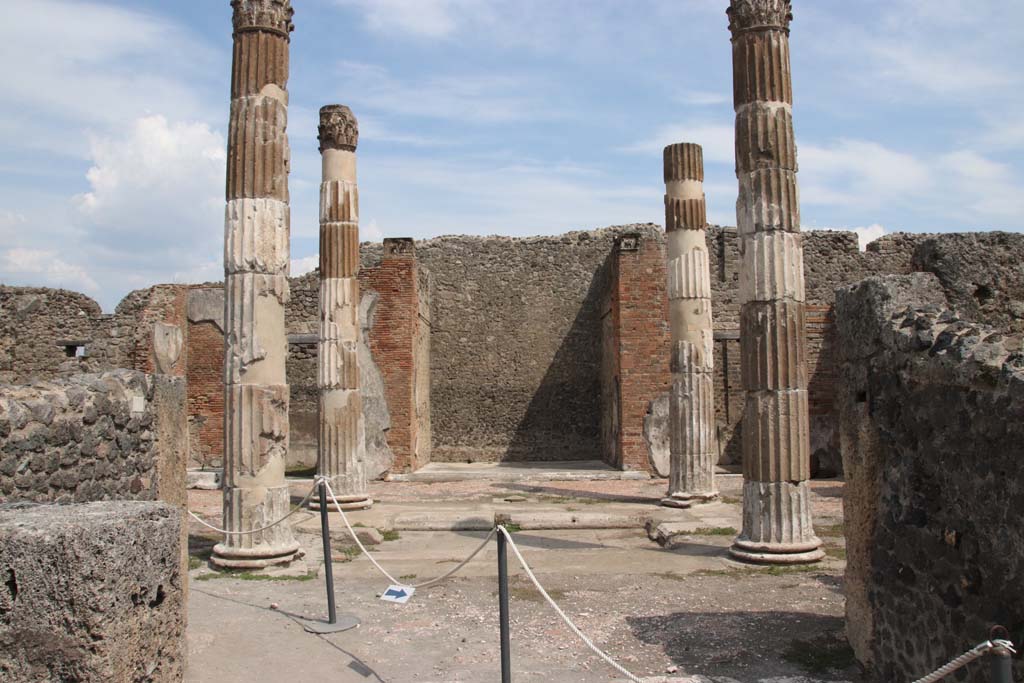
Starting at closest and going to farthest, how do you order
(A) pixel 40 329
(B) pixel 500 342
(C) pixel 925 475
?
(C) pixel 925 475, (A) pixel 40 329, (B) pixel 500 342

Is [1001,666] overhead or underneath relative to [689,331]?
underneath

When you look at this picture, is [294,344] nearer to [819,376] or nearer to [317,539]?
[317,539]

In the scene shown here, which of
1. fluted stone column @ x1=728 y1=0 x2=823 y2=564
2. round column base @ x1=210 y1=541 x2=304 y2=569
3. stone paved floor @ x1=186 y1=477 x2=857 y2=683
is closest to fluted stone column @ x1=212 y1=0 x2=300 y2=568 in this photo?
round column base @ x1=210 y1=541 x2=304 y2=569

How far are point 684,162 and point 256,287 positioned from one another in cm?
623

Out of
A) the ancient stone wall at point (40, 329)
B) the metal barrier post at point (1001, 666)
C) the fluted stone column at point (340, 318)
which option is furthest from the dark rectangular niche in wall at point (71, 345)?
the metal barrier post at point (1001, 666)

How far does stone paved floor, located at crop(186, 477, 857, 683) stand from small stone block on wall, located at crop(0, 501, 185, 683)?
2.08 meters

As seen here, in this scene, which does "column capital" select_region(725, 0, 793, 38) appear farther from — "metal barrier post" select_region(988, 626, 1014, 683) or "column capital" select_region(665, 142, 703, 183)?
"metal barrier post" select_region(988, 626, 1014, 683)

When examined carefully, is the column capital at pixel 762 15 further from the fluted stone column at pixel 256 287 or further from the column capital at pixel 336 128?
the column capital at pixel 336 128

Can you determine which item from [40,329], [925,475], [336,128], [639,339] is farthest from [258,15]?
[40,329]

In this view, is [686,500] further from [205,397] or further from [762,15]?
[205,397]

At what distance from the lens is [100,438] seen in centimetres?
486

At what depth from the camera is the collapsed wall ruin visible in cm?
1549

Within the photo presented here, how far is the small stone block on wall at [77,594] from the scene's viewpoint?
2.47 meters

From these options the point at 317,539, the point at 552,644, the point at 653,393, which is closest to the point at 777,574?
the point at 552,644
